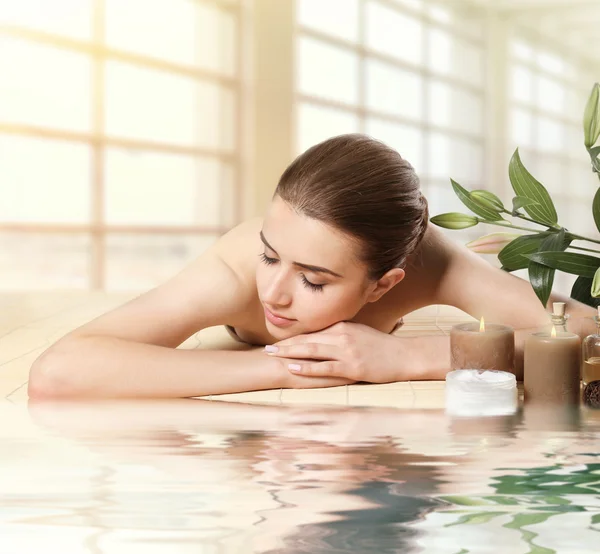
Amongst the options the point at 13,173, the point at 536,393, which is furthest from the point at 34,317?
the point at 13,173

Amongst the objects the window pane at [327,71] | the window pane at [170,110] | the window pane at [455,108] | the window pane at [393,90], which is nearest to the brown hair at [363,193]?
the window pane at [170,110]

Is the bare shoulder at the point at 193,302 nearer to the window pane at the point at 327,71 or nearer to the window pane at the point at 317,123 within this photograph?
the window pane at the point at 317,123

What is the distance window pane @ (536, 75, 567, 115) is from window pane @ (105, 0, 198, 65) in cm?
266

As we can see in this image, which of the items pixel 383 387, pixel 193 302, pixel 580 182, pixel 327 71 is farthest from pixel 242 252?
pixel 580 182

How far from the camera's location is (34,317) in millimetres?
2281

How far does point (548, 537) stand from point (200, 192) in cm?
357

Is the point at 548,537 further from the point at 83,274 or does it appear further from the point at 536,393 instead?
the point at 83,274

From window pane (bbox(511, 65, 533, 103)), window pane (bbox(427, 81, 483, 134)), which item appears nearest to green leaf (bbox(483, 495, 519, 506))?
window pane (bbox(427, 81, 483, 134))

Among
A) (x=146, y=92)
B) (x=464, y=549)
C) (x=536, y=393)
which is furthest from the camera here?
(x=146, y=92)

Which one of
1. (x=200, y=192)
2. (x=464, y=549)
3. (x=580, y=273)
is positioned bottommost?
(x=464, y=549)

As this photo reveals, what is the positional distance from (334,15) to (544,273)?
11.2 feet

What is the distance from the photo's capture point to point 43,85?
3777 millimetres

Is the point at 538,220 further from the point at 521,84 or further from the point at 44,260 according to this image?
the point at 521,84

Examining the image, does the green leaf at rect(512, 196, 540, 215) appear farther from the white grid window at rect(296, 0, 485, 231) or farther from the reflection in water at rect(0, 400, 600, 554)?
the white grid window at rect(296, 0, 485, 231)
